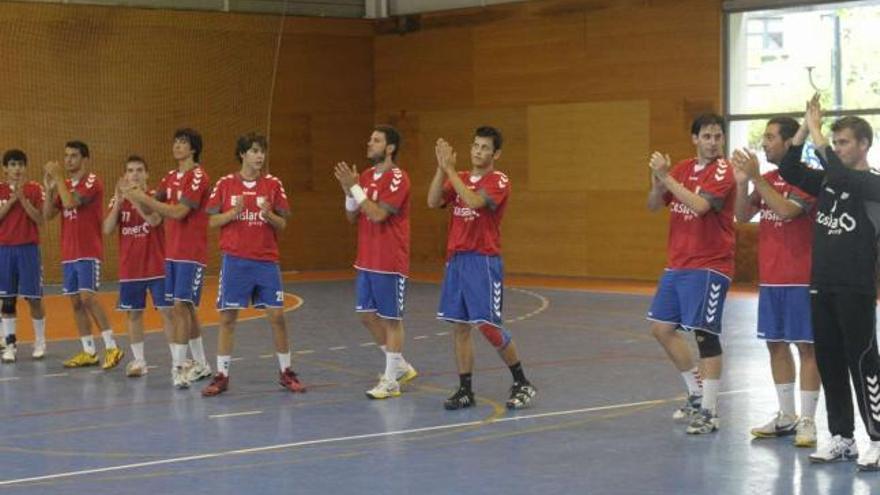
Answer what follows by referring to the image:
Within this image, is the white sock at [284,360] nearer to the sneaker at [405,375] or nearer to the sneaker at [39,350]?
the sneaker at [405,375]

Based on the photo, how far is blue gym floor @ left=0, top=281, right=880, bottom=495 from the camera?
7926mm

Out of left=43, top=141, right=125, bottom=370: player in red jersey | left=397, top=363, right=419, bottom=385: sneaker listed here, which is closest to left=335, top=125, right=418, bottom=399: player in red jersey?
left=397, top=363, right=419, bottom=385: sneaker

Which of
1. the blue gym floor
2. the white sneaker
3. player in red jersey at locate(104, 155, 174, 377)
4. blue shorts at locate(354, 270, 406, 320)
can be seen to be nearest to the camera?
the blue gym floor

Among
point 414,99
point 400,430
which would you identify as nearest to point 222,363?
point 400,430

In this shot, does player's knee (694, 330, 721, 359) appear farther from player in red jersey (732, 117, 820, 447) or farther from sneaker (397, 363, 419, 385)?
sneaker (397, 363, 419, 385)

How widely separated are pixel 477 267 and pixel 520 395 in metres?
0.98

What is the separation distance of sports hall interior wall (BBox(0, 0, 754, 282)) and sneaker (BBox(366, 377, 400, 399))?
12066mm

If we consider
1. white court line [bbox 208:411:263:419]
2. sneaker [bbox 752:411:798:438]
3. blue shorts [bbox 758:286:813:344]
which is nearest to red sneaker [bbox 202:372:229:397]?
white court line [bbox 208:411:263:419]

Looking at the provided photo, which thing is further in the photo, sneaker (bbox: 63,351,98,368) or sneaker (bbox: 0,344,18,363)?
sneaker (bbox: 0,344,18,363)

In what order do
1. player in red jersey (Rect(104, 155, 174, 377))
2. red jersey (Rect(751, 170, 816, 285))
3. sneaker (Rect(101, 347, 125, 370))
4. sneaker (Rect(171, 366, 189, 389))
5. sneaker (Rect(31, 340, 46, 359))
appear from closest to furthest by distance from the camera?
red jersey (Rect(751, 170, 816, 285))
sneaker (Rect(171, 366, 189, 389))
player in red jersey (Rect(104, 155, 174, 377))
sneaker (Rect(101, 347, 125, 370))
sneaker (Rect(31, 340, 46, 359))

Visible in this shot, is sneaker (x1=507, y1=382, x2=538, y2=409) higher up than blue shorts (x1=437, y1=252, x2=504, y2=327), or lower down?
lower down

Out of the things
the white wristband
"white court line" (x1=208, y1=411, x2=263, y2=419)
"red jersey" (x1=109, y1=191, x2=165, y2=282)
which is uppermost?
the white wristband

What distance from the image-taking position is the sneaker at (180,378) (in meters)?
11.7

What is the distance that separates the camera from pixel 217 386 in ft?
37.0
